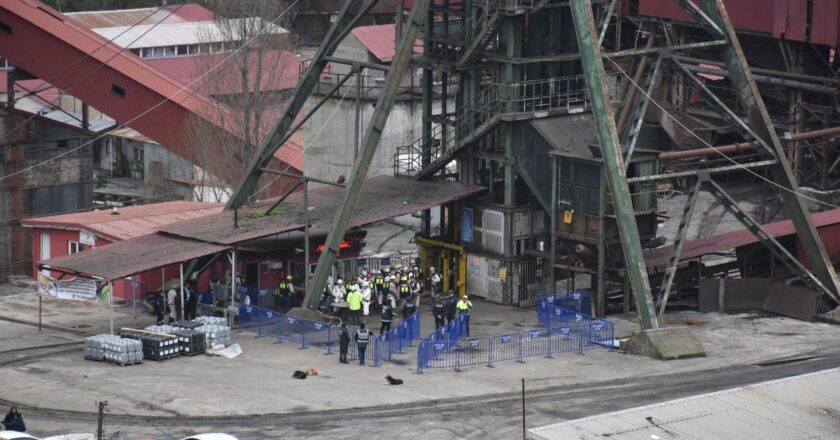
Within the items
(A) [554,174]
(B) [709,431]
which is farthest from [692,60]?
(B) [709,431]

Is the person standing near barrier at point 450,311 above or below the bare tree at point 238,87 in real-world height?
below

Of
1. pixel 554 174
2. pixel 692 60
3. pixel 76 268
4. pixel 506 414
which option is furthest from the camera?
pixel 692 60

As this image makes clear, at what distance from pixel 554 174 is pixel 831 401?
18940 mm

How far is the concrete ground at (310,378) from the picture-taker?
4184 centimetres

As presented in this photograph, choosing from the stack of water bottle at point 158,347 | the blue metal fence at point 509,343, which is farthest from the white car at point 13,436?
the blue metal fence at point 509,343

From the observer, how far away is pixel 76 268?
161ft

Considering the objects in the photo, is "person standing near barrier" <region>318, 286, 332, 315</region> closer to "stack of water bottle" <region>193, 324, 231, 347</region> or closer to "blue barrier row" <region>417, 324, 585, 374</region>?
"stack of water bottle" <region>193, 324, 231, 347</region>

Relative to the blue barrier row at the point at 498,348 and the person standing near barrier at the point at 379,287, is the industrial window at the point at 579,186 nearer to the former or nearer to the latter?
the blue barrier row at the point at 498,348

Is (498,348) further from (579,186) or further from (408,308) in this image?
(579,186)

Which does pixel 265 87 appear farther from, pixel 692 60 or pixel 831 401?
pixel 831 401

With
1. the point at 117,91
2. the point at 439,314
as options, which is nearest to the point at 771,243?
the point at 439,314

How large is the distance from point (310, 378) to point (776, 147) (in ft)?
58.3

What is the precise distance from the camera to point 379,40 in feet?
279

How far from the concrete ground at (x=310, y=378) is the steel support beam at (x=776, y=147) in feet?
7.06
